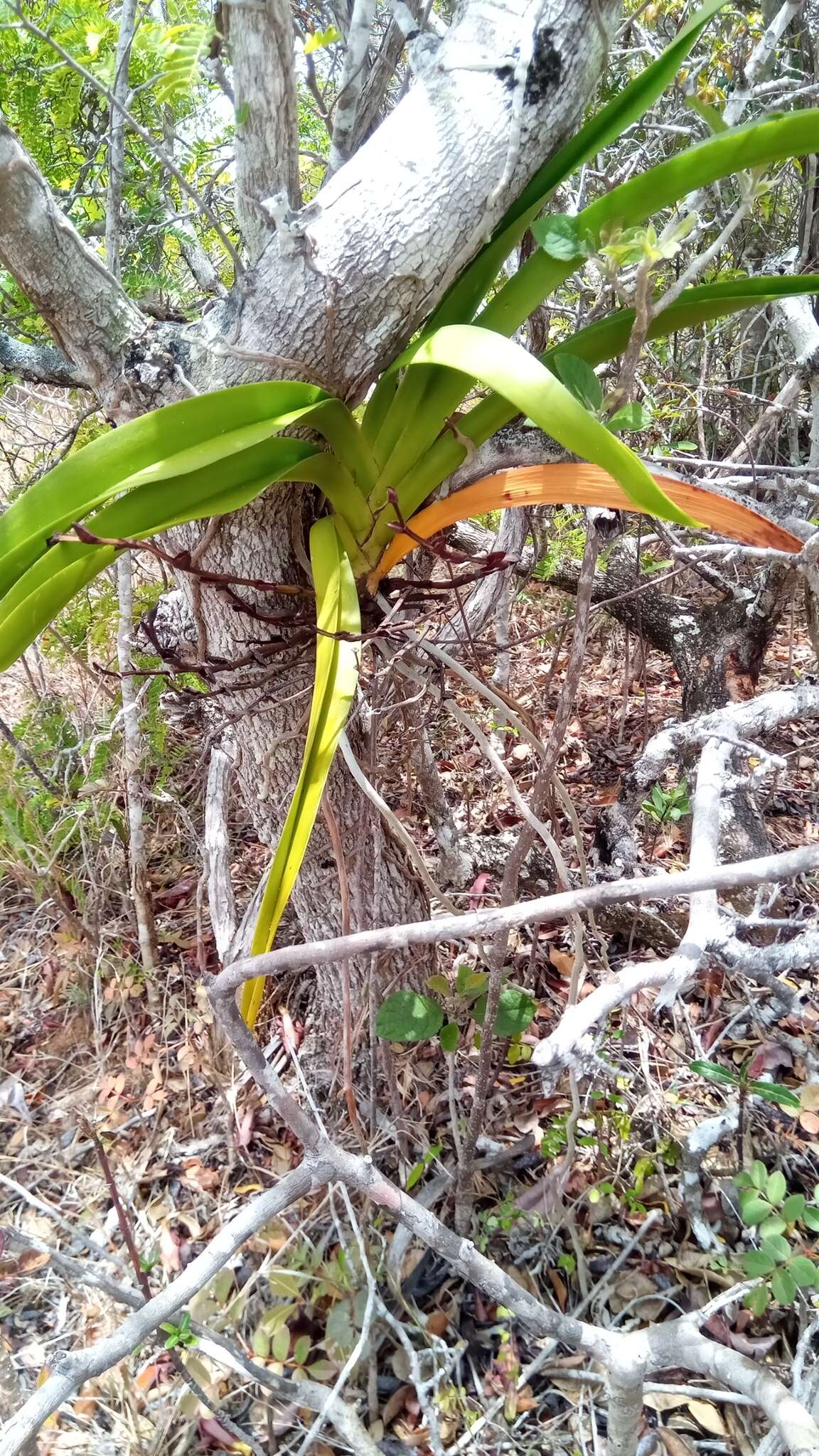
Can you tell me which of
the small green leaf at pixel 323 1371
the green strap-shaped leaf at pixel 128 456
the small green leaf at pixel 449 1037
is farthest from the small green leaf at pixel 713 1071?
the green strap-shaped leaf at pixel 128 456

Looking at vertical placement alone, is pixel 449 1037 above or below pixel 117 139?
below

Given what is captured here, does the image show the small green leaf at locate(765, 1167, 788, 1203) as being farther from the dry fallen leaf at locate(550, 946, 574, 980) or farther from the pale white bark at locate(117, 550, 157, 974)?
the pale white bark at locate(117, 550, 157, 974)

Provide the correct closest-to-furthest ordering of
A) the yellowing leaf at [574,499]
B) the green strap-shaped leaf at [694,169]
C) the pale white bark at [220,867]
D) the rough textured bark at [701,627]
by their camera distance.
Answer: the green strap-shaped leaf at [694,169], the yellowing leaf at [574,499], the pale white bark at [220,867], the rough textured bark at [701,627]

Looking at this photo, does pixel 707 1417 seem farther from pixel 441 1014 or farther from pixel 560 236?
pixel 560 236

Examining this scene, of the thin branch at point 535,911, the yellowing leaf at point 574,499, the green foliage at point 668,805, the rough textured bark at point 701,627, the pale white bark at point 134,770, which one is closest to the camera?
the thin branch at point 535,911

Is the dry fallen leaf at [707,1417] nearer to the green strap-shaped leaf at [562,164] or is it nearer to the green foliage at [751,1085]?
the green foliage at [751,1085]

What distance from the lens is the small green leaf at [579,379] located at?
63 centimetres

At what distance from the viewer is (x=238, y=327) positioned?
27.2 inches

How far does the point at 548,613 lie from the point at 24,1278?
1.87m

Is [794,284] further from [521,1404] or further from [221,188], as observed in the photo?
[221,188]

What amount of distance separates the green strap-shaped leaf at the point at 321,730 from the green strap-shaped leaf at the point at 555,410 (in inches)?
9.1

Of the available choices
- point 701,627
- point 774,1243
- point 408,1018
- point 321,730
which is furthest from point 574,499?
point 701,627

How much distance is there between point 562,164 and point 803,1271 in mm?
1075

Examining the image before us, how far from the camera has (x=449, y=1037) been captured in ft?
3.18
